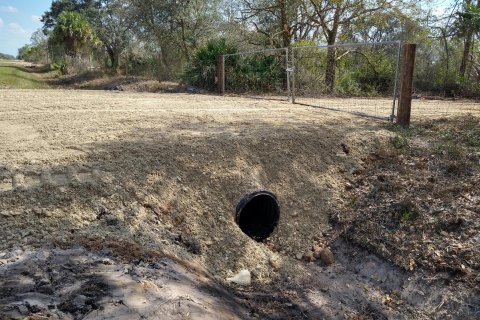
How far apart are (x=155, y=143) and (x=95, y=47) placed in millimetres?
32596

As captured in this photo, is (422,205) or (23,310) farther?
(422,205)

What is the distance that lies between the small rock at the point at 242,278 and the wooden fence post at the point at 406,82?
4743mm

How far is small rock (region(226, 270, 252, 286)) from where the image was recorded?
412 cm

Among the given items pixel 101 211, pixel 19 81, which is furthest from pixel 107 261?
pixel 19 81

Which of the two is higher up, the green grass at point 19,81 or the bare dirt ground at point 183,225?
the green grass at point 19,81

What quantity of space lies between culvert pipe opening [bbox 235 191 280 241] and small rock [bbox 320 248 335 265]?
62 cm

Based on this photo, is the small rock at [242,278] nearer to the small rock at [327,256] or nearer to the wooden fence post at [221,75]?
the small rock at [327,256]

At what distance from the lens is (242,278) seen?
4160 mm

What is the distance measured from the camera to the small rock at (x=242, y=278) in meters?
4.12

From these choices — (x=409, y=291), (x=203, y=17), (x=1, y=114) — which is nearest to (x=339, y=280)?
(x=409, y=291)

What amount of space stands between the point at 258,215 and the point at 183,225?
4.00ft

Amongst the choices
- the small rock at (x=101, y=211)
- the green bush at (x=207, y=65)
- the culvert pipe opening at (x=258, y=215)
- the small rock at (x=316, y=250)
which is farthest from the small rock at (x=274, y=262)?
the green bush at (x=207, y=65)

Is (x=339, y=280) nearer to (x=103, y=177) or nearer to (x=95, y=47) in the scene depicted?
(x=103, y=177)

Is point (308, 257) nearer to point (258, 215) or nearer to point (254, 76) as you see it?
point (258, 215)
